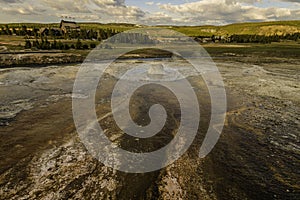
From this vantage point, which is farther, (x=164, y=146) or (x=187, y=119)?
(x=187, y=119)

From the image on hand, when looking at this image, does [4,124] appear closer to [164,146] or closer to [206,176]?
[164,146]

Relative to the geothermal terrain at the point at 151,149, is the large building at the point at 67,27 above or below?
above

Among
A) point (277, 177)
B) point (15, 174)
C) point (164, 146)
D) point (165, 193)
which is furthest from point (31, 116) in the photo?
point (277, 177)

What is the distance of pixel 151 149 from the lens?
7.90 m

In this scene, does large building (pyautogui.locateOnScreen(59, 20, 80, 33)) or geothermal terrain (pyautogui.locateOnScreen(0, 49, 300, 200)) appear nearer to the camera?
geothermal terrain (pyautogui.locateOnScreen(0, 49, 300, 200))

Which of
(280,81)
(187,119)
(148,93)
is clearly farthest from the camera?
(280,81)

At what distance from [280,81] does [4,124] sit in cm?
1887

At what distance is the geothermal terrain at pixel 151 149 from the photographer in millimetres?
5789

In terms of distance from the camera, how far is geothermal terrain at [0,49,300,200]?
19.0ft

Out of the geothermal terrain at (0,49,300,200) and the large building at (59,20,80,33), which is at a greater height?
the large building at (59,20,80,33)

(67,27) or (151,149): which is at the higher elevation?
(67,27)

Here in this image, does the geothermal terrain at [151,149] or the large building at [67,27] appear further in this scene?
the large building at [67,27]

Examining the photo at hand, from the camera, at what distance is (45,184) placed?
5.88 metres

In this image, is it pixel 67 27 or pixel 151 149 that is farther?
pixel 67 27
